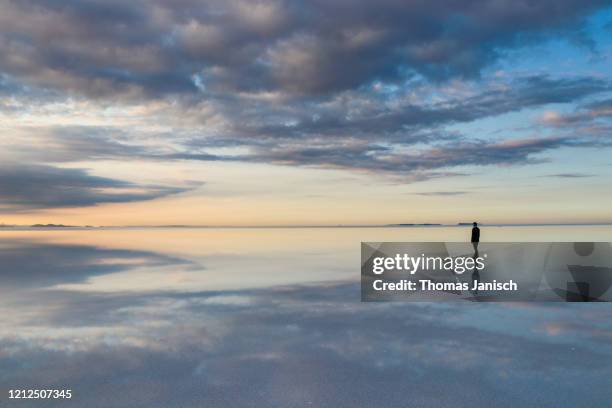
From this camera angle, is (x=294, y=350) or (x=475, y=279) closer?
(x=294, y=350)

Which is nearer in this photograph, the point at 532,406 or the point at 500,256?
the point at 532,406

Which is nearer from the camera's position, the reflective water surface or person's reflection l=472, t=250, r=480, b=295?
the reflective water surface

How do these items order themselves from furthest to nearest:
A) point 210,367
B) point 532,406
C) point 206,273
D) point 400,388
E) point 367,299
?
point 206,273 < point 367,299 < point 210,367 < point 400,388 < point 532,406

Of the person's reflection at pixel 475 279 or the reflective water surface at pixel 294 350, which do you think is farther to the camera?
the person's reflection at pixel 475 279

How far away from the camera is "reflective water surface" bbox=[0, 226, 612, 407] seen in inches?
302

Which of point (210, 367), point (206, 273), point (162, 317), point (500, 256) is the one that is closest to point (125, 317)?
point (162, 317)

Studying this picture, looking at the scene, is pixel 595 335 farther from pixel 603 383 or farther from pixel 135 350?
pixel 135 350

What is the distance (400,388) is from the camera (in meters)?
7.88

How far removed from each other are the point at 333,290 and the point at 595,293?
32.6 ft

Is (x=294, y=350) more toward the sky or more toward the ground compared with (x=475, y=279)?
more toward the ground

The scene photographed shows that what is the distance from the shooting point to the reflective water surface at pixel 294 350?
25.2 ft

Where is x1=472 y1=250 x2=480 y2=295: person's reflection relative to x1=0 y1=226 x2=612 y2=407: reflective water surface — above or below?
above

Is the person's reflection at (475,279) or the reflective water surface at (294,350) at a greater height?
the person's reflection at (475,279)

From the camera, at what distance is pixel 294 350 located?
10.2 m
